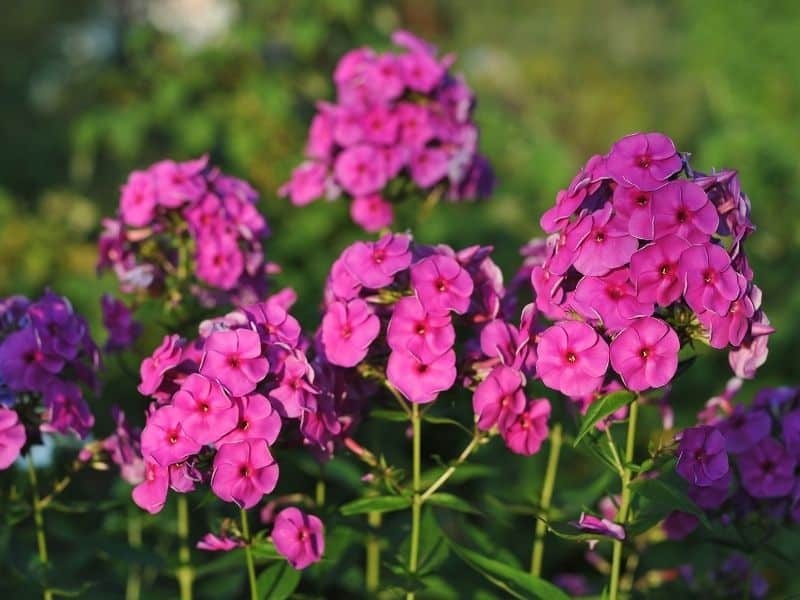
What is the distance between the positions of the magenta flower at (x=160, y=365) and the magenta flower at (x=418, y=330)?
396 millimetres

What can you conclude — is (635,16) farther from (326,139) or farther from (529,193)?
(326,139)

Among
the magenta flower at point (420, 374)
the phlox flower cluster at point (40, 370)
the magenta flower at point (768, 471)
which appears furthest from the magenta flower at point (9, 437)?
the magenta flower at point (768, 471)

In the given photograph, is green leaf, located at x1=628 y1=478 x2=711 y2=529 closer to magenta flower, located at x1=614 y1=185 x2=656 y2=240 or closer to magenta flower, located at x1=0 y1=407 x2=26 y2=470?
magenta flower, located at x1=614 y1=185 x2=656 y2=240

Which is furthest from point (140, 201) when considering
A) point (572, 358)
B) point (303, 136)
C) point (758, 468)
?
point (303, 136)

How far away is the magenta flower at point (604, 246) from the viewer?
68.0 inches

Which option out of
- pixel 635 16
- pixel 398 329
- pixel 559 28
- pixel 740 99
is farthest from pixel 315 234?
pixel 635 16

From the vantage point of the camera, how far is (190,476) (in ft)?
5.96

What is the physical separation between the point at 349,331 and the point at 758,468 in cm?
94

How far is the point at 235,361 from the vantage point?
5.85 ft

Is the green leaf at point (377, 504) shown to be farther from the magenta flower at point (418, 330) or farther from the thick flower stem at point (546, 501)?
the thick flower stem at point (546, 501)

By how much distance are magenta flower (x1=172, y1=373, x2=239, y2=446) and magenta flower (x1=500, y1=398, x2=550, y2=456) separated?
56 centimetres

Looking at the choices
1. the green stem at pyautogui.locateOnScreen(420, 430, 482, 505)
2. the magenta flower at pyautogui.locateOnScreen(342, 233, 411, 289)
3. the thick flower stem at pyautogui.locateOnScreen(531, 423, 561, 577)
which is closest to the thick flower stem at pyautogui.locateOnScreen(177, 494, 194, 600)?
the green stem at pyautogui.locateOnScreen(420, 430, 482, 505)

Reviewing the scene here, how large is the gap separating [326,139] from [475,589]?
134 cm

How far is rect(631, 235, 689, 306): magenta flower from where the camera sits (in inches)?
67.6
